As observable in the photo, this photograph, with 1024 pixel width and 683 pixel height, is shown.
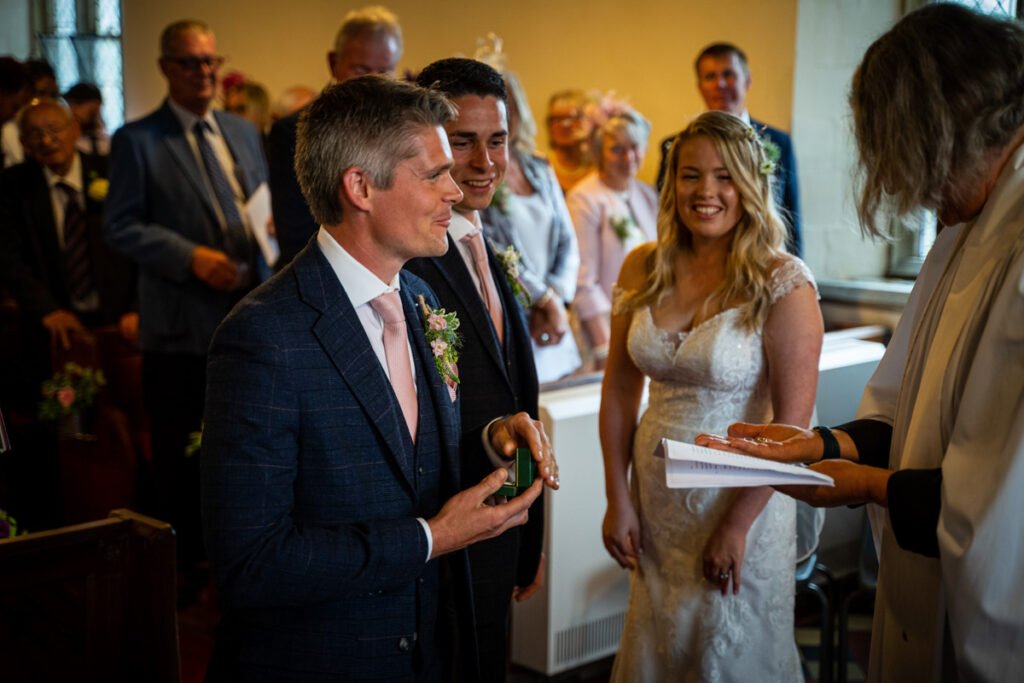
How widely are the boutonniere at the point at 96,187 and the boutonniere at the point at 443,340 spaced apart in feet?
11.3

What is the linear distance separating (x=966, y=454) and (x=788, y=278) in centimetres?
95

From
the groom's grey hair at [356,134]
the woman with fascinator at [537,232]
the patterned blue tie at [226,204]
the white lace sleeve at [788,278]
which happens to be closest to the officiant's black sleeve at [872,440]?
the white lace sleeve at [788,278]

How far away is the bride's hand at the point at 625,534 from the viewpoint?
2.69 meters

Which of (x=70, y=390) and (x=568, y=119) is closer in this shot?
(x=70, y=390)

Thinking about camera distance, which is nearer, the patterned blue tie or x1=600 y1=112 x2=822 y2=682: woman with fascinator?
x1=600 y1=112 x2=822 y2=682: woman with fascinator

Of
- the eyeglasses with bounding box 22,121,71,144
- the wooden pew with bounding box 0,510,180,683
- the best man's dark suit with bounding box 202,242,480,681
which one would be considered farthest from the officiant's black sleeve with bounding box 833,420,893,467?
the eyeglasses with bounding box 22,121,71,144

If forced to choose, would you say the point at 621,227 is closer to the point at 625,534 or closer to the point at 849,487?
the point at 625,534

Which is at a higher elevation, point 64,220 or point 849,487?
point 64,220

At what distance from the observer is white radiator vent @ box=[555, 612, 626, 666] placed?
3408mm

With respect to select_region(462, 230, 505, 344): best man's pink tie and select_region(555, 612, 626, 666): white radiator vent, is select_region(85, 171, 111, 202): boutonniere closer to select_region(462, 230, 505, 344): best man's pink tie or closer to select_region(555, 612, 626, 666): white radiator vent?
select_region(555, 612, 626, 666): white radiator vent

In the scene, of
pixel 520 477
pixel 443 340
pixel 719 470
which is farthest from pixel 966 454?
pixel 443 340

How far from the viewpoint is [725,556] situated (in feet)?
8.23

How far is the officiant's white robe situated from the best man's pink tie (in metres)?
0.85

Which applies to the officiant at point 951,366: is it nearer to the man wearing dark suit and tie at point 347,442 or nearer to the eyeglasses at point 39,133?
the man wearing dark suit and tie at point 347,442
